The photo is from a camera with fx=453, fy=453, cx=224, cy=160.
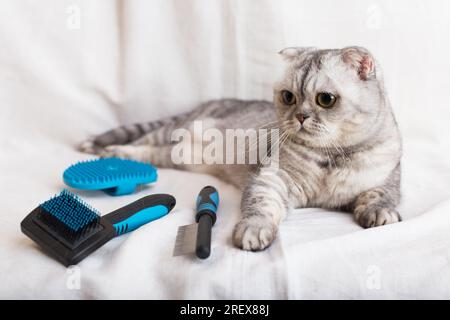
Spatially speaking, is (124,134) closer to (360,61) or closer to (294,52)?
(294,52)

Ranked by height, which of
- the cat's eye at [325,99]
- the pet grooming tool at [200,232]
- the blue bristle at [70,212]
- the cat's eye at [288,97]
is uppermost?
the cat's eye at [325,99]

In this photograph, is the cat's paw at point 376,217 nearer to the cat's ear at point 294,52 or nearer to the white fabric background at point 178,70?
the white fabric background at point 178,70

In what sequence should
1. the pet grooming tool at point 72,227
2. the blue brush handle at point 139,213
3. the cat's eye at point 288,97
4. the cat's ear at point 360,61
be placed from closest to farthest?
the pet grooming tool at point 72,227 < the blue brush handle at point 139,213 < the cat's ear at point 360,61 < the cat's eye at point 288,97

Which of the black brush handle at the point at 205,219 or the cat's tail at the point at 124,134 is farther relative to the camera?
the cat's tail at the point at 124,134

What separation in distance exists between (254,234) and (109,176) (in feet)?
1.79

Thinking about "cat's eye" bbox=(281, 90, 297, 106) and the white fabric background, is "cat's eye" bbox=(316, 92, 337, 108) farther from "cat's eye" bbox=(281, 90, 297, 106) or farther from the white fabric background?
the white fabric background

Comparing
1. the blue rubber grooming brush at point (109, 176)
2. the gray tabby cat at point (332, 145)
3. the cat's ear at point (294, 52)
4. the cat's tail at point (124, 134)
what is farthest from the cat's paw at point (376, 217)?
the cat's tail at point (124, 134)

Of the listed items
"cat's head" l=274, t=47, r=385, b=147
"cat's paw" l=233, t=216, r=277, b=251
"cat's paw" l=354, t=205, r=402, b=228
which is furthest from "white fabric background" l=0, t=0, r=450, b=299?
"cat's head" l=274, t=47, r=385, b=147

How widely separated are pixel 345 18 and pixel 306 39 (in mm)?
175

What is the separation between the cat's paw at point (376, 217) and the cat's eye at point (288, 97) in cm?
38

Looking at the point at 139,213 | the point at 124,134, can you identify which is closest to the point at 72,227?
the point at 139,213

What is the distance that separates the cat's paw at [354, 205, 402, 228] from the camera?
1188 millimetres

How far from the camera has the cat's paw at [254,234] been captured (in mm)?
1045

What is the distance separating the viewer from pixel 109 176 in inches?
Result: 54.6
